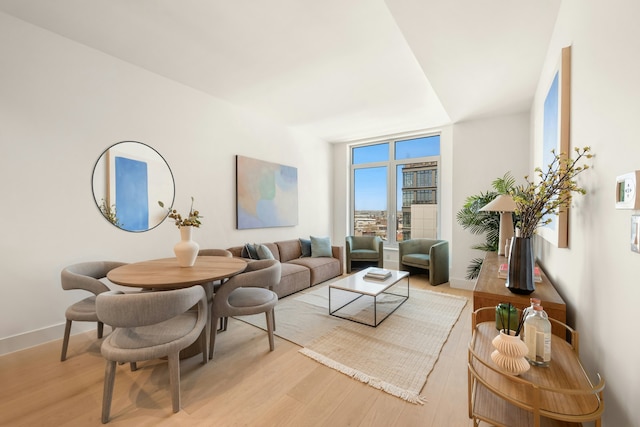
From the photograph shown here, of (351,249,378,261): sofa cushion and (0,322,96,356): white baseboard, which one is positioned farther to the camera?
(351,249,378,261): sofa cushion

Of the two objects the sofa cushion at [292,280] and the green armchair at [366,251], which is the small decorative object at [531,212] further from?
the green armchair at [366,251]

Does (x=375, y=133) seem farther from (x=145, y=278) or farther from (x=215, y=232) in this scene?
(x=145, y=278)

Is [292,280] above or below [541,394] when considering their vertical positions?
below

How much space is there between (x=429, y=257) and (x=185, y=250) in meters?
3.74

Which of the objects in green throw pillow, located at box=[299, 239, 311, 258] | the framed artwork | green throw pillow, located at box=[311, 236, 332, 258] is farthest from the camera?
green throw pillow, located at box=[299, 239, 311, 258]

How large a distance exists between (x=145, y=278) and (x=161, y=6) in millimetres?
2147

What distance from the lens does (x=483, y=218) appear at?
3.84 meters

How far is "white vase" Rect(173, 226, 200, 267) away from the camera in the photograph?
2238 millimetres

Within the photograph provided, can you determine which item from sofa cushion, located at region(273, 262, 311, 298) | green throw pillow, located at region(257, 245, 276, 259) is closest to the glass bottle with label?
sofa cushion, located at region(273, 262, 311, 298)

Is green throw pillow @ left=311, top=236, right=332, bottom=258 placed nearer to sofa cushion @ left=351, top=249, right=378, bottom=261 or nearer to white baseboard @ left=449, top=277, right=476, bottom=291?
sofa cushion @ left=351, top=249, right=378, bottom=261

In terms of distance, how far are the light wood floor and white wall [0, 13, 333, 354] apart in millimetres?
556

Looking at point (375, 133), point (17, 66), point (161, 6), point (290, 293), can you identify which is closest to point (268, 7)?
point (161, 6)

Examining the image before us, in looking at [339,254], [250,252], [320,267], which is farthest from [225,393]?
[339,254]

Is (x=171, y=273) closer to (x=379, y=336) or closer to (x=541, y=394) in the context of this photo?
(x=379, y=336)
